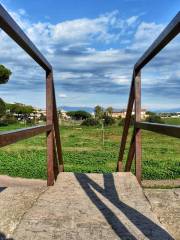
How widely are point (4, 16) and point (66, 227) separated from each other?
1364 millimetres

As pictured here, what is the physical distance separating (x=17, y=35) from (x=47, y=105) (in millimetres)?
2077

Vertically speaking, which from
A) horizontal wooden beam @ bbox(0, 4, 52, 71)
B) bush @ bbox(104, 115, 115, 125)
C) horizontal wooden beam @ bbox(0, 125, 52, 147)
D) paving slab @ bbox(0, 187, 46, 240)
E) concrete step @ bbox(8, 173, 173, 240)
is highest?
horizontal wooden beam @ bbox(0, 4, 52, 71)

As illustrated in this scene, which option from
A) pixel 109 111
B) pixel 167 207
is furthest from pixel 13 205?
pixel 109 111

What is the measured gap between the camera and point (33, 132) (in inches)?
139

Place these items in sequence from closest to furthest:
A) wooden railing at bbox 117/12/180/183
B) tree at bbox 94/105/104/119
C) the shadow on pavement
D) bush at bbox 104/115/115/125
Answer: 1. wooden railing at bbox 117/12/180/183
2. the shadow on pavement
3. bush at bbox 104/115/115/125
4. tree at bbox 94/105/104/119

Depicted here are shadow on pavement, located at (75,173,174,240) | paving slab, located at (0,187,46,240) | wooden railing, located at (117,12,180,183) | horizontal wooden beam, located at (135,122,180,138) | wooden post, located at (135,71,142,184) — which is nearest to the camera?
horizontal wooden beam, located at (135,122,180,138)

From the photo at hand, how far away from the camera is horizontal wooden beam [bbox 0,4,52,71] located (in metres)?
2.15

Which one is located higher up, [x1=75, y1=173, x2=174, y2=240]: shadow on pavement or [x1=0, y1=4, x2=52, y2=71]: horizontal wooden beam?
[x1=0, y1=4, x2=52, y2=71]: horizontal wooden beam

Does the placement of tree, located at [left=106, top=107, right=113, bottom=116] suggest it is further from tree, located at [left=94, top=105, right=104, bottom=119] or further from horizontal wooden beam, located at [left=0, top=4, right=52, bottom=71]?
horizontal wooden beam, located at [left=0, top=4, right=52, bottom=71]

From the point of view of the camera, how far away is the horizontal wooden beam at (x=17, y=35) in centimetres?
215

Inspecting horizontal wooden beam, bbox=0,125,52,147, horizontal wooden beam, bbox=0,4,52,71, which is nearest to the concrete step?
horizontal wooden beam, bbox=0,125,52,147

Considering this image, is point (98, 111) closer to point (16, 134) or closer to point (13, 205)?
point (13, 205)

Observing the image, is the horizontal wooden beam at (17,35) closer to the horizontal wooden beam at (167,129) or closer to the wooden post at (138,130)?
the horizontal wooden beam at (167,129)

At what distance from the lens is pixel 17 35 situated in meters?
2.58
